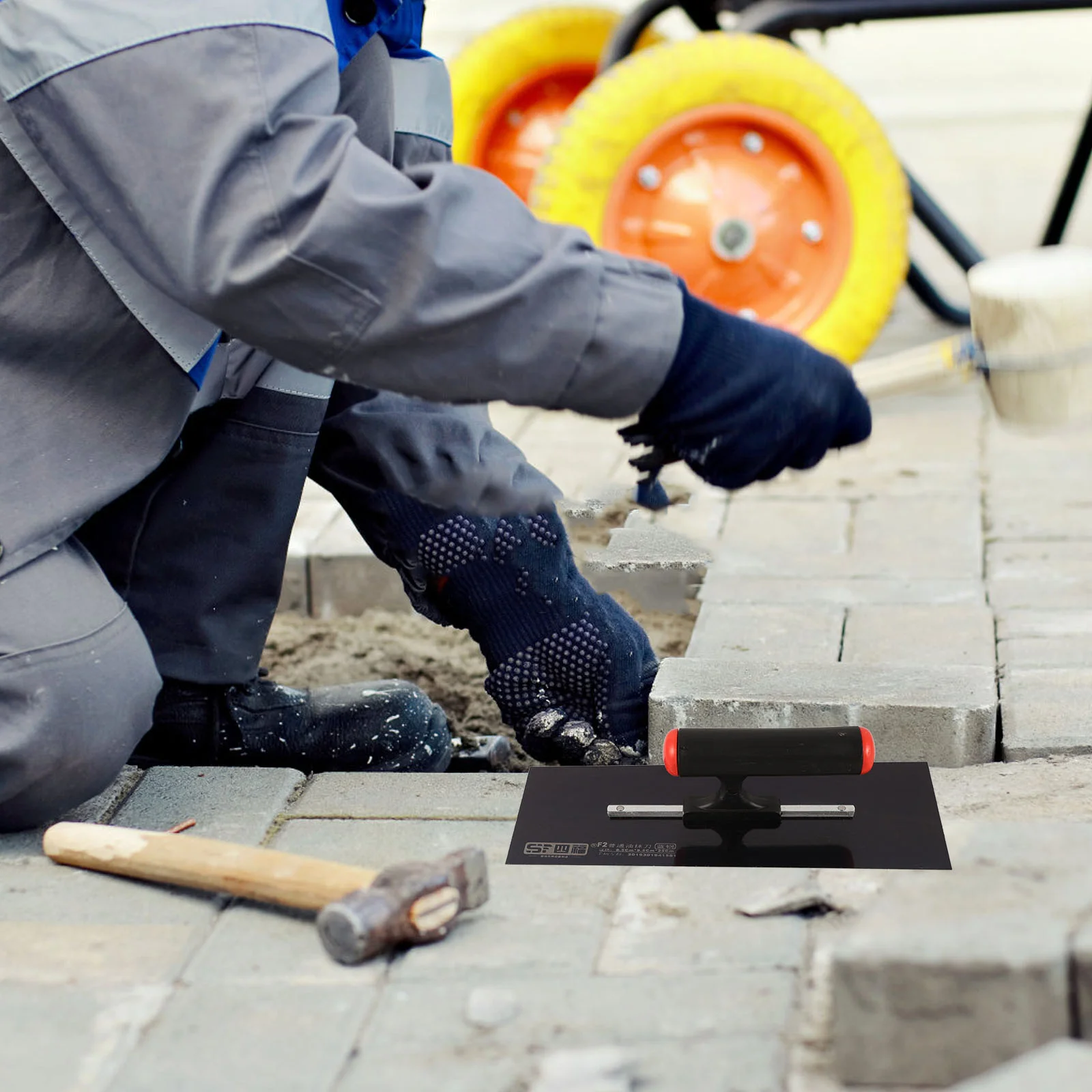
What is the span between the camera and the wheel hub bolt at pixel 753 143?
13.1 ft

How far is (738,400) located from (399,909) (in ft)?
1.99

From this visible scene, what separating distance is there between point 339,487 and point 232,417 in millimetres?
223

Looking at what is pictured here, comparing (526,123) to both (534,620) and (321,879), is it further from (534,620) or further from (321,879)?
(321,879)

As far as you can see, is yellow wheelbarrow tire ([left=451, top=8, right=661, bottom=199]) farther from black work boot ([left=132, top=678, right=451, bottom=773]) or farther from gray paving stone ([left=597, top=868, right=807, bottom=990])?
gray paving stone ([left=597, top=868, right=807, bottom=990])

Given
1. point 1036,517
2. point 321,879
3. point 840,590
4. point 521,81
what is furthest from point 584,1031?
point 521,81

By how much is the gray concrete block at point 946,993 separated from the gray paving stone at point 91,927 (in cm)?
68

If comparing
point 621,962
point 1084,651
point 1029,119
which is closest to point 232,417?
point 621,962

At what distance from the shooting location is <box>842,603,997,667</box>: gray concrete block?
2359 millimetres

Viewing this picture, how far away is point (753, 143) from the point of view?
398 cm

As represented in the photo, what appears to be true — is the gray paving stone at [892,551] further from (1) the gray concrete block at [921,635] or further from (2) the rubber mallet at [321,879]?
(2) the rubber mallet at [321,879]

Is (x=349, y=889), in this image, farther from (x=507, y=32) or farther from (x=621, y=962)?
(x=507, y=32)

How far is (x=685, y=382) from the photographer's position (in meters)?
1.64

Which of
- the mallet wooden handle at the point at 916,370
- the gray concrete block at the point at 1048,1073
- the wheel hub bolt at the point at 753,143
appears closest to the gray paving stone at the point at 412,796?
the mallet wooden handle at the point at 916,370

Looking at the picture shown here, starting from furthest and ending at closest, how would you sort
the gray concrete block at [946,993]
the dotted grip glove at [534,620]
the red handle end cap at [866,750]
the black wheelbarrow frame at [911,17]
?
the black wheelbarrow frame at [911,17]
the dotted grip glove at [534,620]
the red handle end cap at [866,750]
the gray concrete block at [946,993]
